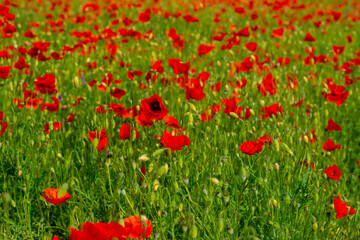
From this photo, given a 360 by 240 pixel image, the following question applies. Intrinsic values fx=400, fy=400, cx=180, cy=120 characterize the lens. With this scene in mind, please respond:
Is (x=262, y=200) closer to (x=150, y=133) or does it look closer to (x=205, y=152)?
(x=205, y=152)

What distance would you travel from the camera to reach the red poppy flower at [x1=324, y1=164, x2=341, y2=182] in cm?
202

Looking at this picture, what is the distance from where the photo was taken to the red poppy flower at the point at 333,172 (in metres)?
2.02

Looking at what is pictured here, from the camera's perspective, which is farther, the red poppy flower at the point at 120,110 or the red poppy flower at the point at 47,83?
the red poppy flower at the point at 47,83

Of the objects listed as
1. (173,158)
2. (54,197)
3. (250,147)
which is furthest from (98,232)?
(173,158)

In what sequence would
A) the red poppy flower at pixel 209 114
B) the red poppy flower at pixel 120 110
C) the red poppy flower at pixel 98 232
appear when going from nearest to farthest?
the red poppy flower at pixel 98 232, the red poppy flower at pixel 120 110, the red poppy flower at pixel 209 114

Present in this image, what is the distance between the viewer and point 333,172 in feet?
6.81

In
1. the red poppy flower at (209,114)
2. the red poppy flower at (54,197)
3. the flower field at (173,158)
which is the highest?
the red poppy flower at (54,197)

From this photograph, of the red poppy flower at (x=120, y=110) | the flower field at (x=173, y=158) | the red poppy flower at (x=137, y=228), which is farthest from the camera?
the red poppy flower at (x=120, y=110)

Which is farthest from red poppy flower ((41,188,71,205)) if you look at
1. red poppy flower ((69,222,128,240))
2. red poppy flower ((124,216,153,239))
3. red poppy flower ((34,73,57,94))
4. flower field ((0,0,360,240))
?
red poppy flower ((34,73,57,94))

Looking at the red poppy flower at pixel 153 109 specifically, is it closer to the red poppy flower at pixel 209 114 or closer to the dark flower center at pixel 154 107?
the dark flower center at pixel 154 107

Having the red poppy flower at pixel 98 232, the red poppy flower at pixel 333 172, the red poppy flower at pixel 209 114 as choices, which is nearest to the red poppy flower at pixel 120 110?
the red poppy flower at pixel 209 114

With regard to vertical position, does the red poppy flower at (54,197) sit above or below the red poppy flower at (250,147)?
below

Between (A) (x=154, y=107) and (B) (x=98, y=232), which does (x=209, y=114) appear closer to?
(A) (x=154, y=107)

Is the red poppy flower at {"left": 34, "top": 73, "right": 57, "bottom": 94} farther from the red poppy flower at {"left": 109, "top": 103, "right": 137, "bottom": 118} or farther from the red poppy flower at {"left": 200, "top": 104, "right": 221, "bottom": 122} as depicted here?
the red poppy flower at {"left": 200, "top": 104, "right": 221, "bottom": 122}
